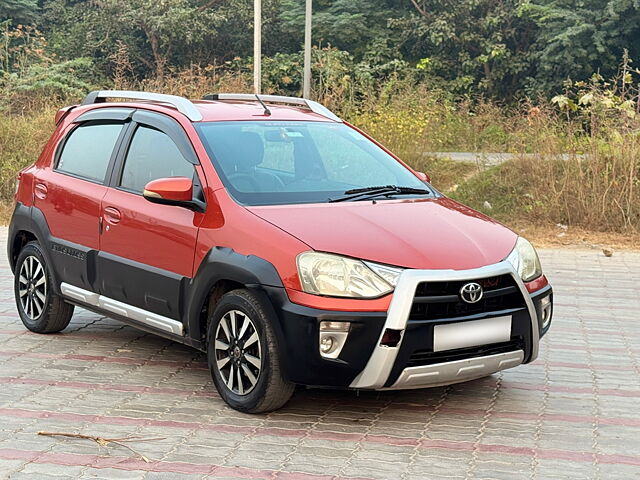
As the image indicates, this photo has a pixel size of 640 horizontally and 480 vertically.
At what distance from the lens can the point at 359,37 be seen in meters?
39.2

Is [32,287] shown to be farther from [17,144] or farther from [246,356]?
[17,144]

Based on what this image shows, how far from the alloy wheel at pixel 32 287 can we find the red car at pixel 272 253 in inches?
0.8

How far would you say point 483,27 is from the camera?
122ft

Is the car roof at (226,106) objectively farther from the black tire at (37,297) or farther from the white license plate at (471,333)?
the white license plate at (471,333)

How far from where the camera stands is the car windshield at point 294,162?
600cm

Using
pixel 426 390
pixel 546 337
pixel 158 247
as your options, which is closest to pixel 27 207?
pixel 158 247

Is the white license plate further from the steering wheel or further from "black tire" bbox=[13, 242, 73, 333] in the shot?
"black tire" bbox=[13, 242, 73, 333]

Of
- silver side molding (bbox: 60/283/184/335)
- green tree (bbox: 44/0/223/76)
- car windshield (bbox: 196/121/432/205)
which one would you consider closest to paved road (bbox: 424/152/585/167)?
car windshield (bbox: 196/121/432/205)

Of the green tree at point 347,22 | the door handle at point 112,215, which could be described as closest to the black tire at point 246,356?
the door handle at point 112,215

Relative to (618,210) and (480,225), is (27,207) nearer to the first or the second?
(480,225)

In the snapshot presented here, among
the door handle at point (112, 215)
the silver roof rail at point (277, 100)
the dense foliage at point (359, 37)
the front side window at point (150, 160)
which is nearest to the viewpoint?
the front side window at point (150, 160)

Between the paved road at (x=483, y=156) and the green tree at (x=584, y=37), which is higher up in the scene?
the green tree at (x=584, y=37)

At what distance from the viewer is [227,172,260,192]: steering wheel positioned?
5.96 m

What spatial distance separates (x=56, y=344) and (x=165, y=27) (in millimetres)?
31525
